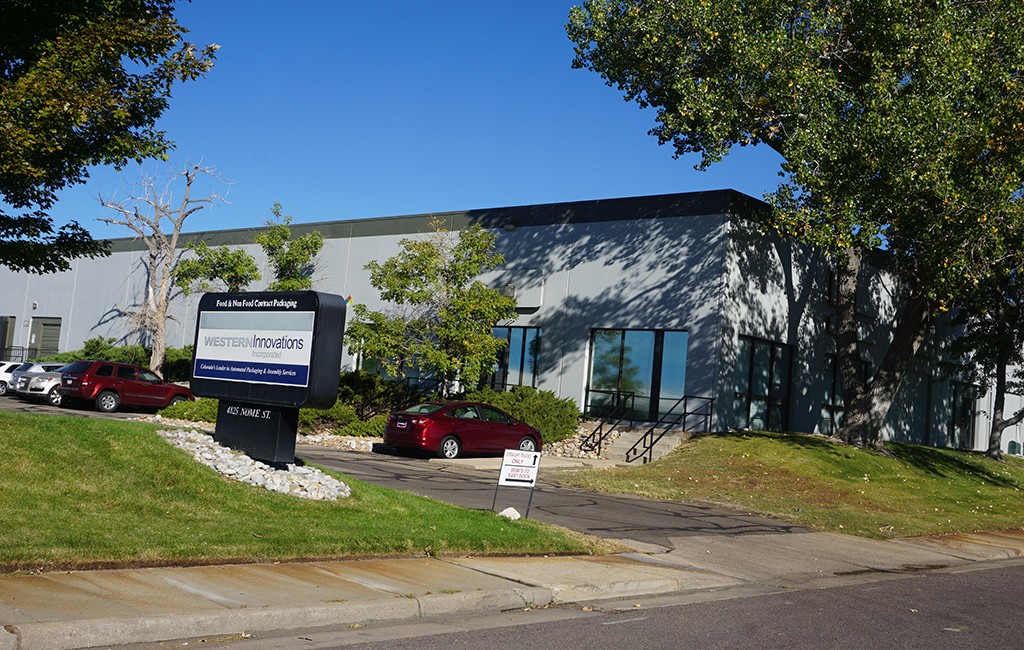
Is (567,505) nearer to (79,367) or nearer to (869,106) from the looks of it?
(869,106)

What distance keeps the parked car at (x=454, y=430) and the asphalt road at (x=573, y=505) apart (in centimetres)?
208

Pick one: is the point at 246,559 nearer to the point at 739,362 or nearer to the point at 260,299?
the point at 260,299

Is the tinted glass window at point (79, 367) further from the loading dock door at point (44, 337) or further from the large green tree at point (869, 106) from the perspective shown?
the loading dock door at point (44, 337)

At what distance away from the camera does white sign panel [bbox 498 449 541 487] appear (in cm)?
1362

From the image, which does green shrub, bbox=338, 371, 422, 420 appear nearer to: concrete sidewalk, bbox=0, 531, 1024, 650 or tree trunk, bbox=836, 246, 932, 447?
tree trunk, bbox=836, 246, 932, 447

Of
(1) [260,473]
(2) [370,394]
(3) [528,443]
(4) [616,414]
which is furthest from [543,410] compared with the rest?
(1) [260,473]

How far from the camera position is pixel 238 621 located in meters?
7.43

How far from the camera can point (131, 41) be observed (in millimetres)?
14273

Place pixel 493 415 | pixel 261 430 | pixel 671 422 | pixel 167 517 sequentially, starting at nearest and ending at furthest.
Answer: pixel 167 517 < pixel 261 430 < pixel 493 415 < pixel 671 422

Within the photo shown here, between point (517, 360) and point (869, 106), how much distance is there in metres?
14.9

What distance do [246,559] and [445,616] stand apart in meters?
2.19

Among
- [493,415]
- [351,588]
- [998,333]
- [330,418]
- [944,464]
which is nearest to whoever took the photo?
[351,588]

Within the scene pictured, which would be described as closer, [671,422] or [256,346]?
[256,346]

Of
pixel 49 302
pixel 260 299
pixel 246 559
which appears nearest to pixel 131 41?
pixel 260 299
